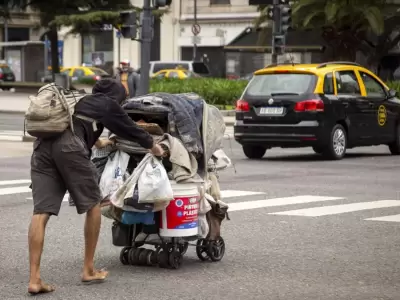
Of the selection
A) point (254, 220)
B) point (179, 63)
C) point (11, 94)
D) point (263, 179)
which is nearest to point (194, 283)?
point (254, 220)

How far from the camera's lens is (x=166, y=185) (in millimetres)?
8742

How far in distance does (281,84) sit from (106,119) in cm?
1159

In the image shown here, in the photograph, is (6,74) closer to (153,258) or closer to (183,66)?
(183,66)

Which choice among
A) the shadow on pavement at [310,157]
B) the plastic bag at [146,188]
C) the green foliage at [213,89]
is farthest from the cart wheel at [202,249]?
the green foliage at [213,89]

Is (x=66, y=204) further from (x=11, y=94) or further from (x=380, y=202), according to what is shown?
(x=11, y=94)

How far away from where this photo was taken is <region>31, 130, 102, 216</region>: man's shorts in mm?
8305

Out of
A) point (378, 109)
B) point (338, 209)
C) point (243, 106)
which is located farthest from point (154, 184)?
point (378, 109)

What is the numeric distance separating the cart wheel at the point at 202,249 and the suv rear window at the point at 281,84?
10.5 metres

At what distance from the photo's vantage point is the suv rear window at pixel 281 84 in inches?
780

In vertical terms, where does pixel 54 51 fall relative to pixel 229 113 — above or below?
above

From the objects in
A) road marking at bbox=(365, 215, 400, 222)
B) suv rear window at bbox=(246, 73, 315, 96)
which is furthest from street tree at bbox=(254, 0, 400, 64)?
road marking at bbox=(365, 215, 400, 222)

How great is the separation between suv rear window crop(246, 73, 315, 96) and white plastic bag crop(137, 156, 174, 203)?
36.5 feet

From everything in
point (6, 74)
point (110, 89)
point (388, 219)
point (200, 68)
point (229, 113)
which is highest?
point (110, 89)

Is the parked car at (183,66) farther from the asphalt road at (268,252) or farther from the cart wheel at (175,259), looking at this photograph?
the cart wheel at (175,259)
